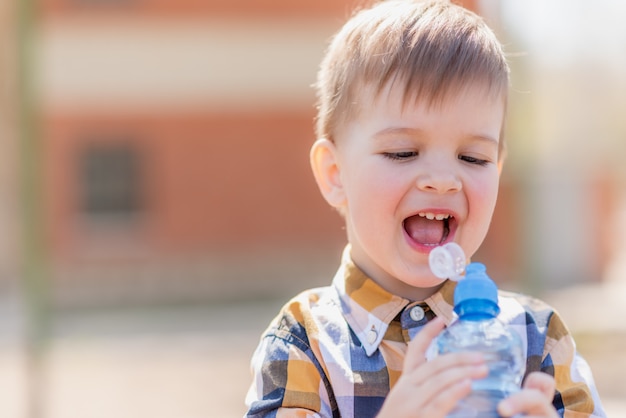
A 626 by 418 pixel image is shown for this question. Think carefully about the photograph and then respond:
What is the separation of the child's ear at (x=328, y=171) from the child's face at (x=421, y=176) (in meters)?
0.11

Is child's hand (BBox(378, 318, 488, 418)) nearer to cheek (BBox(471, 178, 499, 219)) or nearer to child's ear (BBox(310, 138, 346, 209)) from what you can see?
cheek (BBox(471, 178, 499, 219))

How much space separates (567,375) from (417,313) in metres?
0.31

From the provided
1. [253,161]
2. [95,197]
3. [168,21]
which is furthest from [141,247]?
[168,21]

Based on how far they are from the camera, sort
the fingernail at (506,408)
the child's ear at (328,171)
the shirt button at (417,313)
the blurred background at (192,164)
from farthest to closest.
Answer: the blurred background at (192,164)
the child's ear at (328,171)
the shirt button at (417,313)
the fingernail at (506,408)

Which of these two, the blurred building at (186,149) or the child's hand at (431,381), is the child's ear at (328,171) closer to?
the child's hand at (431,381)

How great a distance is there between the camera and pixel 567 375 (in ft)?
5.69

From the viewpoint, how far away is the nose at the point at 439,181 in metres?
1.61

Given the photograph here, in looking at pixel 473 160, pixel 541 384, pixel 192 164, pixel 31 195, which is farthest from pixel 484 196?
pixel 192 164

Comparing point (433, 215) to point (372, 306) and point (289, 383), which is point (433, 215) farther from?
point (289, 383)

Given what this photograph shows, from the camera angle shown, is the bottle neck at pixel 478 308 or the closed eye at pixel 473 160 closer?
the bottle neck at pixel 478 308

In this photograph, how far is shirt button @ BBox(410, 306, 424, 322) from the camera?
5.61 feet

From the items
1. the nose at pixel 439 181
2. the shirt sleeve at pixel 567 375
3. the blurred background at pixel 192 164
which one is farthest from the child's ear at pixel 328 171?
the blurred background at pixel 192 164

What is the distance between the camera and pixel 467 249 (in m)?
1.69

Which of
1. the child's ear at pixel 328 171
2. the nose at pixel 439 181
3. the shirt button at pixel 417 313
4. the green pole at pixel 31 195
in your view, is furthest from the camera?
the green pole at pixel 31 195
